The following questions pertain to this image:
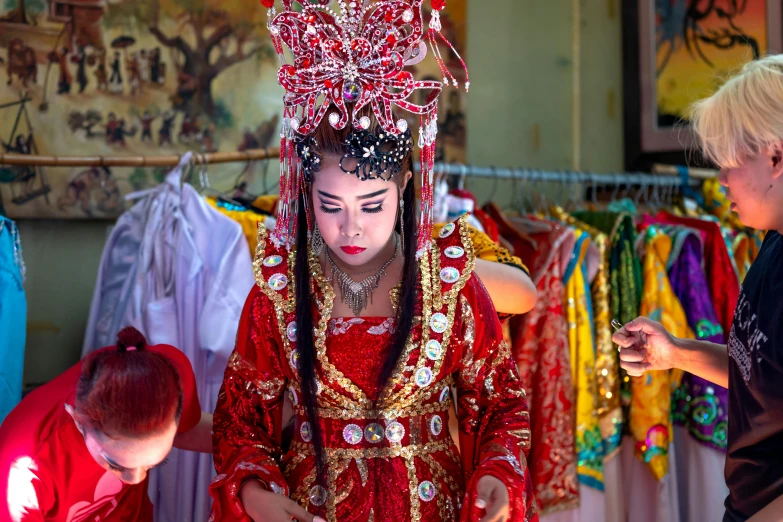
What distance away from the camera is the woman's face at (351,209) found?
1458 millimetres

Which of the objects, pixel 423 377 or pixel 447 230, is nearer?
pixel 423 377

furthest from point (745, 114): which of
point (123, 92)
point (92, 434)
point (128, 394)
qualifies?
point (123, 92)

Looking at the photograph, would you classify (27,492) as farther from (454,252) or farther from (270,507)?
(454,252)

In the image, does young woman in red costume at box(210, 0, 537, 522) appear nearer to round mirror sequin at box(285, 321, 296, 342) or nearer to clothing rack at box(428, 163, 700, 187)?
round mirror sequin at box(285, 321, 296, 342)

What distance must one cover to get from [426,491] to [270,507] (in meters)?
0.27

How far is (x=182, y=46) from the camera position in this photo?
266 cm

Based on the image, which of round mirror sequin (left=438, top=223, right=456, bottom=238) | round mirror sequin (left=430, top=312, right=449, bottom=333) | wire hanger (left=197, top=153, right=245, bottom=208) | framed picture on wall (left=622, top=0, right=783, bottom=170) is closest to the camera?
round mirror sequin (left=430, top=312, right=449, bottom=333)

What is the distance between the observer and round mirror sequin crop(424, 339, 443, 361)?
59.1 inches

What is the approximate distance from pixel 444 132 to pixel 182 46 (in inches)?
42.3

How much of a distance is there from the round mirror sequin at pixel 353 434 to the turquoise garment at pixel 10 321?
810 mm

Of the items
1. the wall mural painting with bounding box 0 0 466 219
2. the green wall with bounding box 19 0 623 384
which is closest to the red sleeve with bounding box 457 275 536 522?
the wall mural painting with bounding box 0 0 466 219

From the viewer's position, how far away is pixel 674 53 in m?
3.36

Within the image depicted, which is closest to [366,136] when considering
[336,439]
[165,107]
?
[336,439]

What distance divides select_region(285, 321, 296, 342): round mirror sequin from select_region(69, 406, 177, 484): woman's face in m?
0.28
